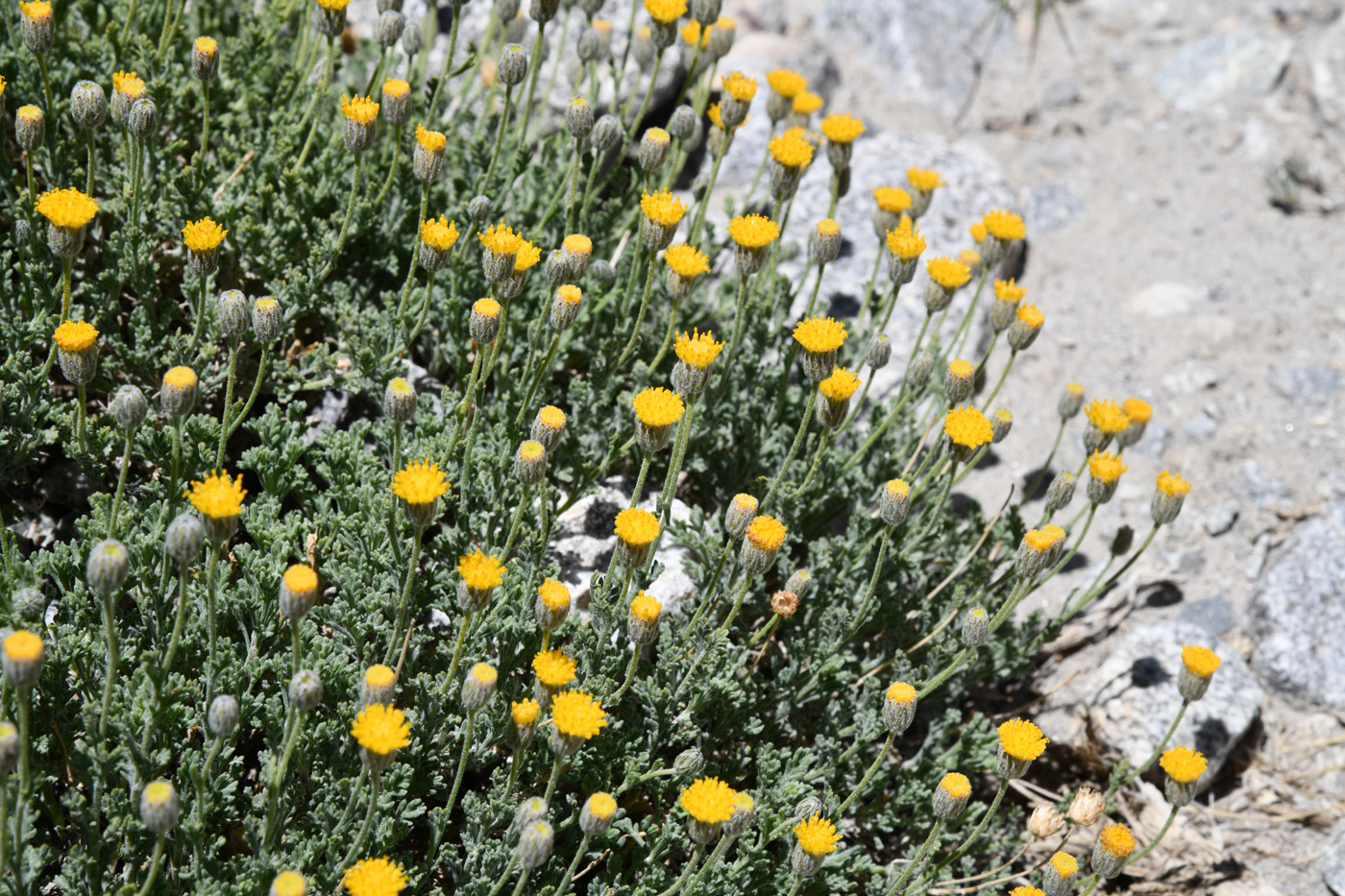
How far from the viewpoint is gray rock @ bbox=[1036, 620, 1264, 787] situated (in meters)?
4.11

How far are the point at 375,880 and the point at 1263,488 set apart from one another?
415 cm

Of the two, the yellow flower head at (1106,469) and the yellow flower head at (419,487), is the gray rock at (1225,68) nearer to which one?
the yellow flower head at (1106,469)

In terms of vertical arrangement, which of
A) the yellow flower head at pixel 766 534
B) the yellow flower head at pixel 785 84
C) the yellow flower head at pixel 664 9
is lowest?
the yellow flower head at pixel 766 534

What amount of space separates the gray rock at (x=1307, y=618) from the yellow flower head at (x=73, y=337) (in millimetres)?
4346

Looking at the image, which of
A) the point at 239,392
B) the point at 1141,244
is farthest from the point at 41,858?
the point at 1141,244

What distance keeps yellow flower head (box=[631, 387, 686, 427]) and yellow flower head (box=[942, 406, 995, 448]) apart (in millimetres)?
958

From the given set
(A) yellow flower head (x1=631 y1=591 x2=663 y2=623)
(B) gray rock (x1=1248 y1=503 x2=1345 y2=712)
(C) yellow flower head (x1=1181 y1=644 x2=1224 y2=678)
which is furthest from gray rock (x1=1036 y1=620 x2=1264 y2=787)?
(A) yellow flower head (x1=631 y1=591 x2=663 y2=623)

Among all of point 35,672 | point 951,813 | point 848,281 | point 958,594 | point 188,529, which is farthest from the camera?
point 848,281

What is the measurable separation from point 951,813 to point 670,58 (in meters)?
4.28

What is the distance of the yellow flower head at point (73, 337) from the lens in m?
2.92

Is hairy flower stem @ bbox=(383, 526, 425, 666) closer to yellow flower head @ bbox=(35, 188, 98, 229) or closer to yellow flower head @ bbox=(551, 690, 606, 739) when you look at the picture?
yellow flower head @ bbox=(551, 690, 606, 739)

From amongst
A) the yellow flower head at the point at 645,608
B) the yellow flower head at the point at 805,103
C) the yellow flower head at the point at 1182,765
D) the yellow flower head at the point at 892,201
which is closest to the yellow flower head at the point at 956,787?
the yellow flower head at the point at 1182,765

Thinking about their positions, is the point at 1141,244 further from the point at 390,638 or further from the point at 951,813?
the point at 390,638

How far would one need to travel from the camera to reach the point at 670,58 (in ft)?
19.2
